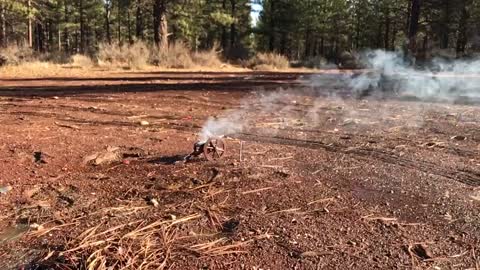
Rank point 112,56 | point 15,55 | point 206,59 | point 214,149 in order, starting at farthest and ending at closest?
A: point 206,59 < point 112,56 < point 15,55 < point 214,149

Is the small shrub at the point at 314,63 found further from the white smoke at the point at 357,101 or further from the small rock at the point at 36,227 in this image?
the small rock at the point at 36,227

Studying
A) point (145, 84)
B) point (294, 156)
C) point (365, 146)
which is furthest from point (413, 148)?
point (145, 84)

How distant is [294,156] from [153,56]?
54.1 feet

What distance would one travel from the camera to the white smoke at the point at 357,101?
25.5 feet

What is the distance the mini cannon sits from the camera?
17.3ft

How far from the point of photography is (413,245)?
11.5ft

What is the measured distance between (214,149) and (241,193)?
0.99 metres

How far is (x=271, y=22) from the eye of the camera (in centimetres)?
4028

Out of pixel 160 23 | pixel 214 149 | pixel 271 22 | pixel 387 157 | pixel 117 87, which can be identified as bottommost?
pixel 387 157

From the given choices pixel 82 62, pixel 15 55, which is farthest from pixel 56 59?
pixel 82 62

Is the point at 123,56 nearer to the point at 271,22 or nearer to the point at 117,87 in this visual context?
the point at 117,87

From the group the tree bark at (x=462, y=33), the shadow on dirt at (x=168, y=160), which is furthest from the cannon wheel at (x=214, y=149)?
the tree bark at (x=462, y=33)

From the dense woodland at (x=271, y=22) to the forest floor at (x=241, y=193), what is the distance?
1427 cm

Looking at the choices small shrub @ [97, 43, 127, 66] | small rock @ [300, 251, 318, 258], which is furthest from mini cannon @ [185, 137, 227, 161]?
small shrub @ [97, 43, 127, 66]
